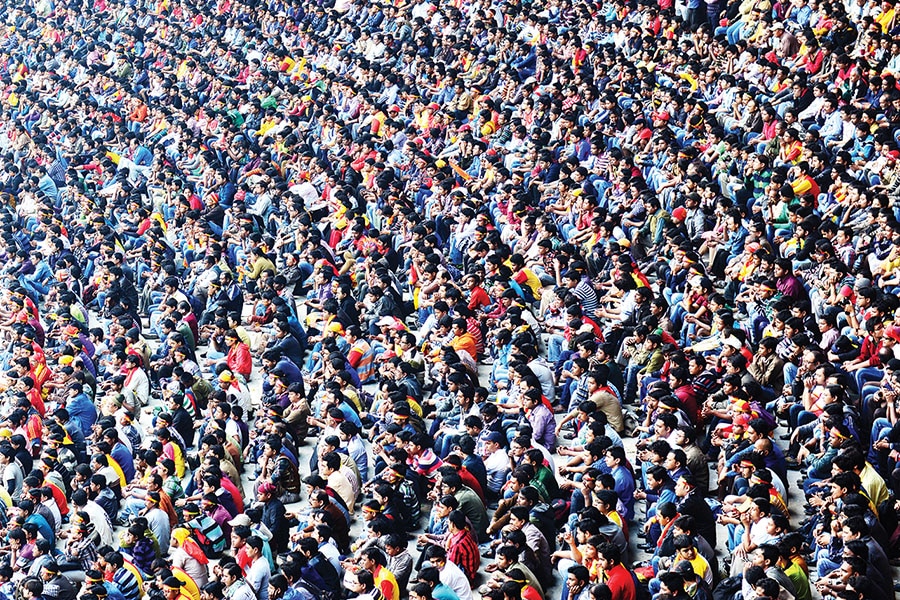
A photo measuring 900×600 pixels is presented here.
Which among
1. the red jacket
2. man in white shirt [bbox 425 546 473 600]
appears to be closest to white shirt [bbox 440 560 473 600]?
man in white shirt [bbox 425 546 473 600]

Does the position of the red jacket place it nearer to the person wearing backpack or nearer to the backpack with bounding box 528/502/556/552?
the backpack with bounding box 528/502/556/552

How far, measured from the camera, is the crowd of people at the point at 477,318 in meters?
12.8

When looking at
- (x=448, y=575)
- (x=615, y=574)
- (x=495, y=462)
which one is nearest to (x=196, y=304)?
(x=495, y=462)

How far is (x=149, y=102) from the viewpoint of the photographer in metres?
28.8

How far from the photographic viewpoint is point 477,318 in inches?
688

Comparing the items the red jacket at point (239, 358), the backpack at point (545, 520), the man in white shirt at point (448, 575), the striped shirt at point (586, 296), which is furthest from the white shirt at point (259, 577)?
the striped shirt at point (586, 296)

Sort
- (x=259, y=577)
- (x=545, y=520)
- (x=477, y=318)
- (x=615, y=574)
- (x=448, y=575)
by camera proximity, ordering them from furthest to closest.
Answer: (x=477, y=318) < (x=545, y=520) < (x=259, y=577) < (x=448, y=575) < (x=615, y=574)

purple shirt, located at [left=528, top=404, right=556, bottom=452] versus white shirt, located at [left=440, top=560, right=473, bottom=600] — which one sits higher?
purple shirt, located at [left=528, top=404, right=556, bottom=452]

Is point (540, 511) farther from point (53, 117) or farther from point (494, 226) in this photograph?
point (53, 117)

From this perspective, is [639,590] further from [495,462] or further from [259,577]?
[259,577]

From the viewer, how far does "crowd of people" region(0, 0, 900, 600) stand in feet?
41.9

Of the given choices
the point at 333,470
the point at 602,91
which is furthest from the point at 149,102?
the point at 333,470

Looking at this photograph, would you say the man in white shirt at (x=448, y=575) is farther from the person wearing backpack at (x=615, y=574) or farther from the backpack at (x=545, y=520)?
the person wearing backpack at (x=615, y=574)

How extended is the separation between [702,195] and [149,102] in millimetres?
13594
